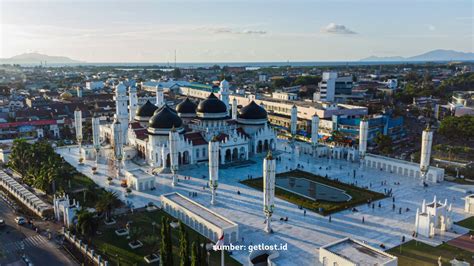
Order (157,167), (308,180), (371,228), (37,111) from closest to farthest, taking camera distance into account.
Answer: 1. (371,228)
2. (308,180)
3. (157,167)
4. (37,111)

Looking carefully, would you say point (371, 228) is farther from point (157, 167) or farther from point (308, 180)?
point (157, 167)

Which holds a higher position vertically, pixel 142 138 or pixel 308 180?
pixel 142 138

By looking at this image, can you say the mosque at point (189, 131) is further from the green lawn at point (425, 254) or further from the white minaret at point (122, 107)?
the green lawn at point (425, 254)

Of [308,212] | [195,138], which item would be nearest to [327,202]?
[308,212]

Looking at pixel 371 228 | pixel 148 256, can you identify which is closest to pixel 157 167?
pixel 148 256

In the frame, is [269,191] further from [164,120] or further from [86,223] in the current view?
[164,120]
